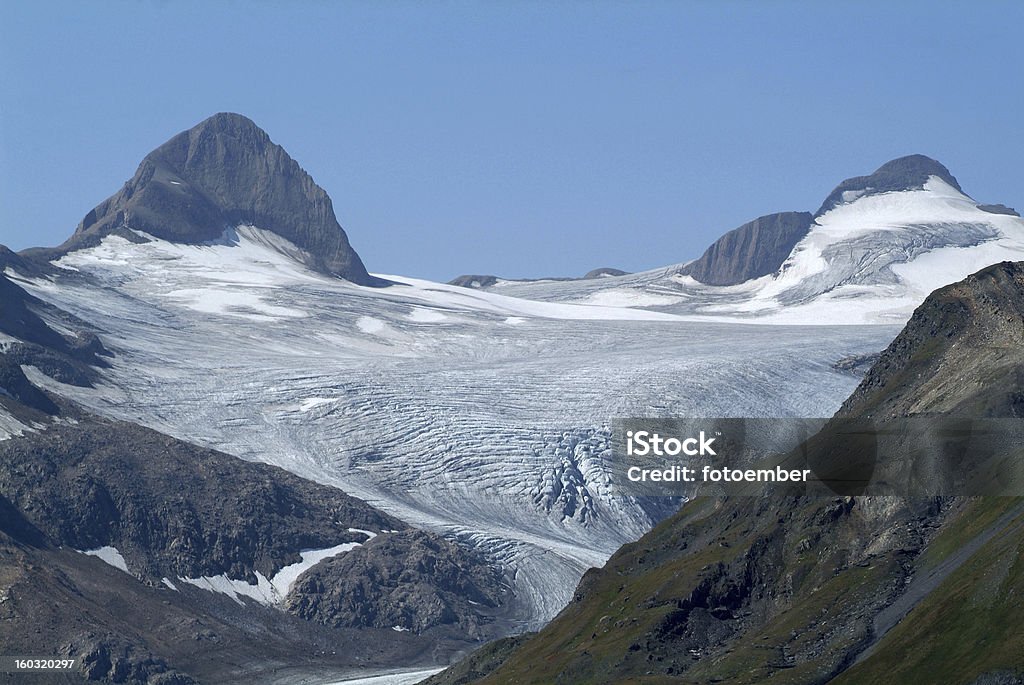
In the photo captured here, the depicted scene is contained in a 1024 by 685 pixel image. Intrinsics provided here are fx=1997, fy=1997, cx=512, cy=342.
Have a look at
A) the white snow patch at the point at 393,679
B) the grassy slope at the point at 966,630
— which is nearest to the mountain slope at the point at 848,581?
the grassy slope at the point at 966,630

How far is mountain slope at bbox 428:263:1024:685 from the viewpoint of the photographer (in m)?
89.4

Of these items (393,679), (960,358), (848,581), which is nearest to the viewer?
(848,581)

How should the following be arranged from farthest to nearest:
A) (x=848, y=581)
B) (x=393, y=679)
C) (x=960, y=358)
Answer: (x=393, y=679), (x=960, y=358), (x=848, y=581)

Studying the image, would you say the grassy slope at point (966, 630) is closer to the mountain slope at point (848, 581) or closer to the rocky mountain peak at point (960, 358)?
the mountain slope at point (848, 581)

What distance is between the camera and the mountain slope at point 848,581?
8944cm

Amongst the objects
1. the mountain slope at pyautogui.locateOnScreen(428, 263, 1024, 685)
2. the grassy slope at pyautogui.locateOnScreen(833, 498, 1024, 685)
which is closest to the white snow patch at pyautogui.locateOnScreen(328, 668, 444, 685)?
the mountain slope at pyautogui.locateOnScreen(428, 263, 1024, 685)

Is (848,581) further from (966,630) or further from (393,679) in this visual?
(393,679)

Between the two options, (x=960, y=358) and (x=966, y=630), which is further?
(x=960, y=358)

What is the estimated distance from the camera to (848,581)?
103 meters

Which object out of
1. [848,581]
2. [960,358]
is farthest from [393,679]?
[848,581]

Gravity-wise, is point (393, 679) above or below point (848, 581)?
below

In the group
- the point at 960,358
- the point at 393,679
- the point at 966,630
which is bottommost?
the point at 393,679

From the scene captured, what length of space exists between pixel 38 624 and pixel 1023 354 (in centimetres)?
9637

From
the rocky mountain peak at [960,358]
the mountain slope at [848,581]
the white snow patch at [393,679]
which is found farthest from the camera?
the white snow patch at [393,679]
